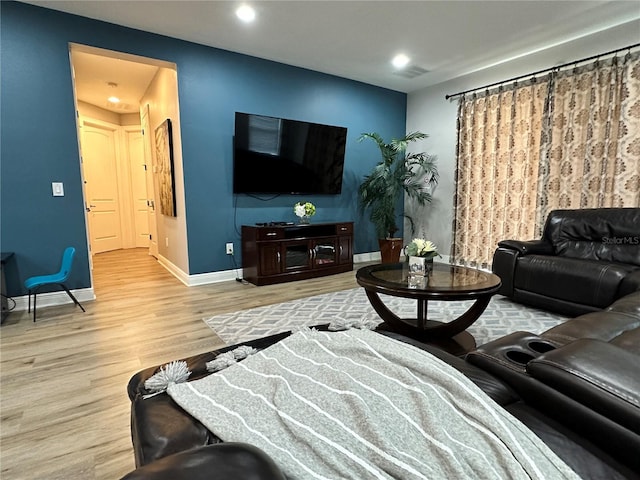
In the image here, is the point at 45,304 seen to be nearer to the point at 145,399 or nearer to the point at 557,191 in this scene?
the point at 145,399

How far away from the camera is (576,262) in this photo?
9.14ft

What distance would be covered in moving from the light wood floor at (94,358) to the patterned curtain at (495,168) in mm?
1969

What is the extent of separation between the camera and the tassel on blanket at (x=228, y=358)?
1078 millimetres

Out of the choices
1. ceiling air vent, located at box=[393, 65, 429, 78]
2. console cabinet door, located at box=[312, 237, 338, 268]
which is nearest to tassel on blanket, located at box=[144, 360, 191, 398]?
console cabinet door, located at box=[312, 237, 338, 268]

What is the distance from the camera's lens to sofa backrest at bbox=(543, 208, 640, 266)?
115 inches

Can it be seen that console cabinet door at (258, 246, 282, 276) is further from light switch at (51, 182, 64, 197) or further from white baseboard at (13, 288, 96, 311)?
light switch at (51, 182, 64, 197)

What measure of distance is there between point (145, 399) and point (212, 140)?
3.61 metres

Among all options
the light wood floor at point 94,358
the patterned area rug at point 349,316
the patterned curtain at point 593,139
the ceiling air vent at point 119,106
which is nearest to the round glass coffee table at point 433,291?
the patterned area rug at point 349,316

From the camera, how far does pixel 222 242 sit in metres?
4.20

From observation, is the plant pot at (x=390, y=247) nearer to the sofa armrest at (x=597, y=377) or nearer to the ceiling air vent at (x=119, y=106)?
the sofa armrest at (x=597, y=377)

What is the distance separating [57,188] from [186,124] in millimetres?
1427

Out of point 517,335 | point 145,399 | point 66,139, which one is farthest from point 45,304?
point 517,335

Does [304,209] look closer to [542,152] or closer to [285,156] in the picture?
[285,156]

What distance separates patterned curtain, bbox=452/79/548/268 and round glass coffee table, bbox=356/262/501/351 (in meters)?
2.30
